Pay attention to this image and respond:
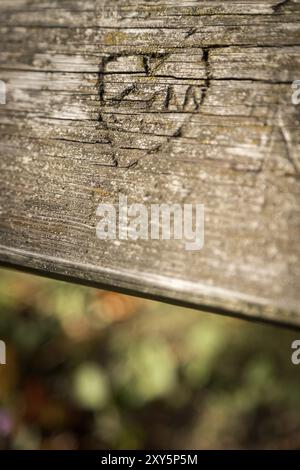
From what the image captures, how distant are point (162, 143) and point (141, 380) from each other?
1.88 meters

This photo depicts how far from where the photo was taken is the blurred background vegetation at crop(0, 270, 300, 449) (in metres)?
2.21

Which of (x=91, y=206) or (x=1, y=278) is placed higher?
(x=1, y=278)

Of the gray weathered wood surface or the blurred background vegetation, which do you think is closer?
the gray weathered wood surface

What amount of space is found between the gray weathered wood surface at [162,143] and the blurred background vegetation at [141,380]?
1772 millimetres

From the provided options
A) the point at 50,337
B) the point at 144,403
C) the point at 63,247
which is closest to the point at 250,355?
the point at 144,403

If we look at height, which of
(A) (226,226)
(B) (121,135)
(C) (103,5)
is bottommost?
(A) (226,226)

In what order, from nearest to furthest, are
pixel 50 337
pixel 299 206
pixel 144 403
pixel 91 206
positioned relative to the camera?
1. pixel 299 206
2. pixel 91 206
3. pixel 144 403
4. pixel 50 337

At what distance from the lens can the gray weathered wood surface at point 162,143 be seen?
56 centimetres

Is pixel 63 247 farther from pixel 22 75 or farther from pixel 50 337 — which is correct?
pixel 50 337

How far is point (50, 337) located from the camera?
8.03 ft

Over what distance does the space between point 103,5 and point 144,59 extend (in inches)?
6.4

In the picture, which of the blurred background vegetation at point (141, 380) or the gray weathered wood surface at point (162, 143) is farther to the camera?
the blurred background vegetation at point (141, 380)

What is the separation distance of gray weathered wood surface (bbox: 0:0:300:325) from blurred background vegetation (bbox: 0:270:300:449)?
1.77 metres

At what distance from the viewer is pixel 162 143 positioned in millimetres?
648
